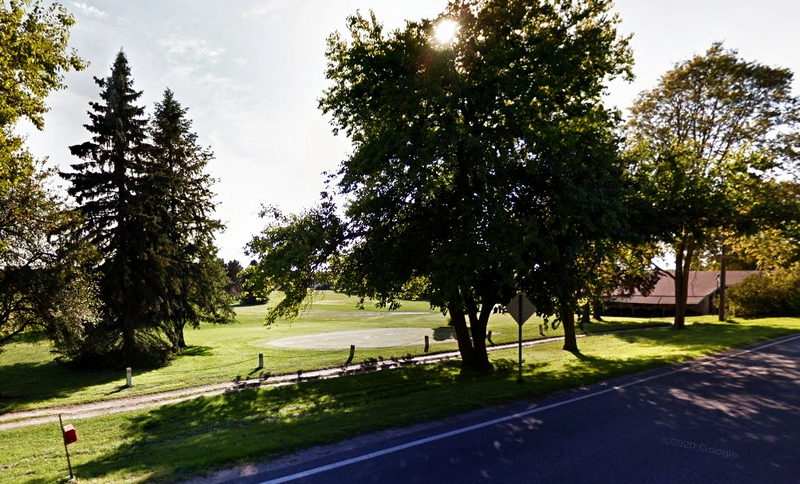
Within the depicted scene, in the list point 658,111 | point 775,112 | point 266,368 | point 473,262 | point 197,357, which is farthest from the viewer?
point 658,111

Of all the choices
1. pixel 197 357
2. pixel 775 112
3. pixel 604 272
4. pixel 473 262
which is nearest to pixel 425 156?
pixel 473 262

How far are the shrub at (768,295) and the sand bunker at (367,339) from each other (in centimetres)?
2644

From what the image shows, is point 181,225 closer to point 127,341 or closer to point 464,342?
point 127,341

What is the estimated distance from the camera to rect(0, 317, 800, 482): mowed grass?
7152 mm

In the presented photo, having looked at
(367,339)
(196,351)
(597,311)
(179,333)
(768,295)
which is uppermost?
(768,295)

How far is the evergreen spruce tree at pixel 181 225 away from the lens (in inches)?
1022

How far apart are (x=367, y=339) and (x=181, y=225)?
15318 millimetres

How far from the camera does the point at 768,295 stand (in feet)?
127

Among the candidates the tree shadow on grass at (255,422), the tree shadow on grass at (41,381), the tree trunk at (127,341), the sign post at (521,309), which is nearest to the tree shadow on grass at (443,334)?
the tree shadow on grass at (255,422)

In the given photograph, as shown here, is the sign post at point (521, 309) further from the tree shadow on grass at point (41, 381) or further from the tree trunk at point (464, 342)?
the tree shadow on grass at point (41, 381)

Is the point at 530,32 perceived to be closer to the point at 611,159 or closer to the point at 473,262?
the point at 611,159

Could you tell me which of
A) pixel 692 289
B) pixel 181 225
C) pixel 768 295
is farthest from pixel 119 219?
pixel 692 289

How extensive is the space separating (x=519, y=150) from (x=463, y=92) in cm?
297

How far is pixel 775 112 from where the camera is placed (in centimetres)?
2933
